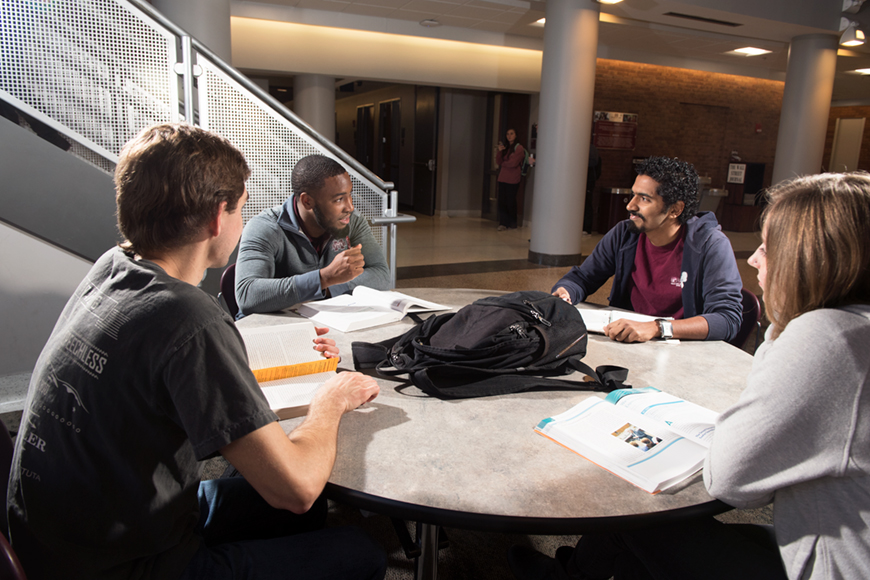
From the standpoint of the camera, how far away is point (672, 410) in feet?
4.24

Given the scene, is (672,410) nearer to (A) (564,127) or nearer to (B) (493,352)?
(B) (493,352)

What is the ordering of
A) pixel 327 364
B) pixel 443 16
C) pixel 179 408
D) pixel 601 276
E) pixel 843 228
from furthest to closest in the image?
pixel 443 16, pixel 601 276, pixel 327 364, pixel 843 228, pixel 179 408

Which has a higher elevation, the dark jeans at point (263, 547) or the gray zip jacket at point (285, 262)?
the gray zip jacket at point (285, 262)

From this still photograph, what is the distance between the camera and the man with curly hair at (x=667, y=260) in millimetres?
2115

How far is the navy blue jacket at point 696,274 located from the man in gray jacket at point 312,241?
36.5 inches

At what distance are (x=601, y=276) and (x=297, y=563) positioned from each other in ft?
6.19

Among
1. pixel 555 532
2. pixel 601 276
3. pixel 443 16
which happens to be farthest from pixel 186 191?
pixel 443 16

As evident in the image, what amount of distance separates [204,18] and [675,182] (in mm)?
4376

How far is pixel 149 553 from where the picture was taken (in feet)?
3.00

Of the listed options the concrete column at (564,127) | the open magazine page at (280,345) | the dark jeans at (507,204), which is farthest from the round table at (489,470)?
the dark jeans at (507,204)

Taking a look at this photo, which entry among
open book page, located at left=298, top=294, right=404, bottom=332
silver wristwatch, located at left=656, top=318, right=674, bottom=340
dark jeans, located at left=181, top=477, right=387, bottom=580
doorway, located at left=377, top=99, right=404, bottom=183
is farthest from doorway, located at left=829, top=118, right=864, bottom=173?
dark jeans, located at left=181, top=477, right=387, bottom=580

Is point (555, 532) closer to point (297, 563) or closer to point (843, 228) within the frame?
point (297, 563)

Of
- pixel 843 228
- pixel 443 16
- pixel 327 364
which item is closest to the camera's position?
pixel 843 228

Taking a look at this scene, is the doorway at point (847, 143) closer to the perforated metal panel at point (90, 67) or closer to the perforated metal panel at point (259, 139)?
the perforated metal panel at point (259, 139)
